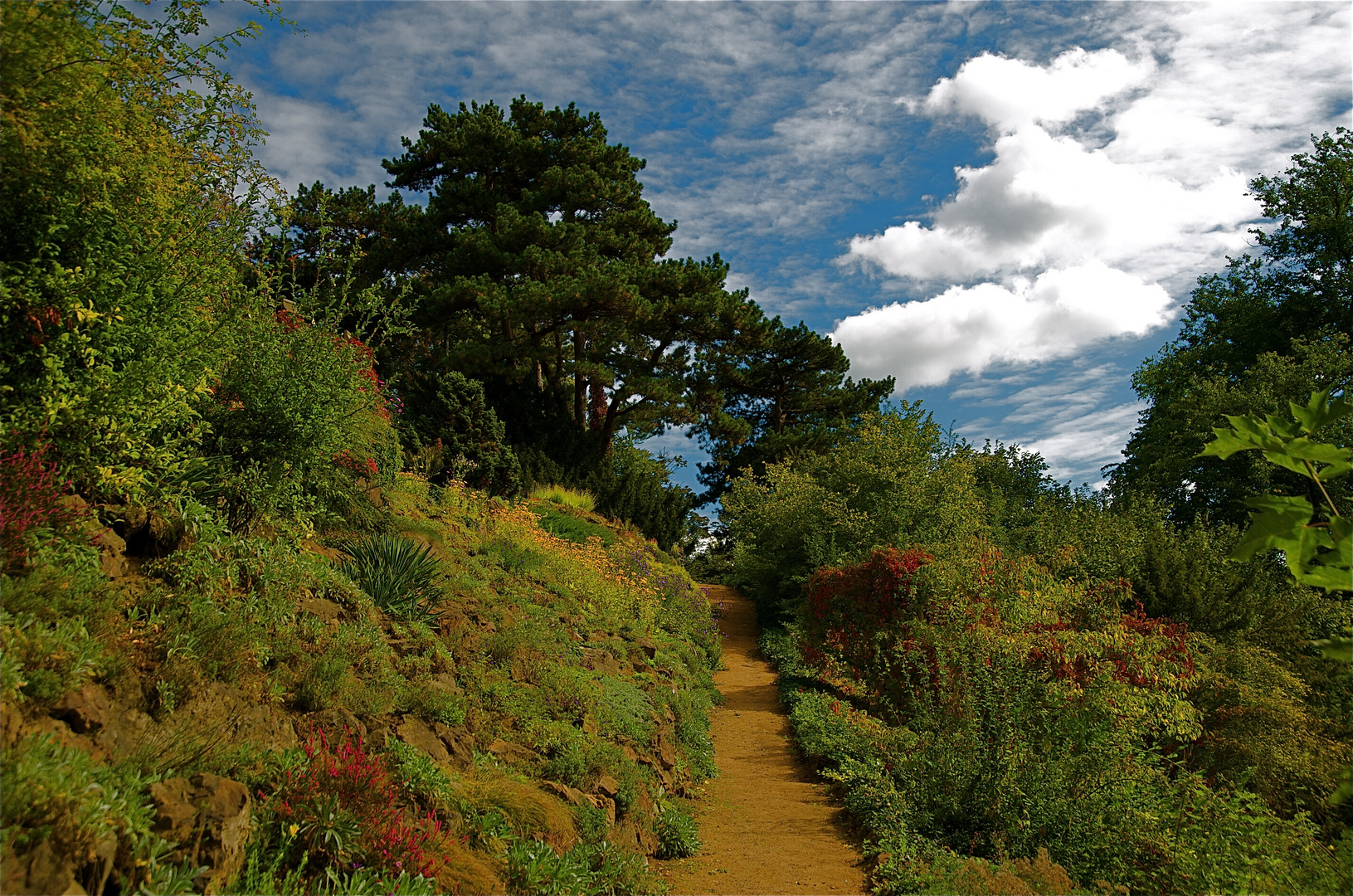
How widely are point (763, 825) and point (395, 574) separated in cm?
405

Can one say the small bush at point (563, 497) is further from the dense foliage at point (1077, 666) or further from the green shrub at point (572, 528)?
the dense foliage at point (1077, 666)

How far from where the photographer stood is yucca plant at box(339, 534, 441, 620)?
5977 millimetres

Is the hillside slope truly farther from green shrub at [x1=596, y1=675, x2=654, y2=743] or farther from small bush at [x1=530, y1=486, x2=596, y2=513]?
small bush at [x1=530, y1=486, x2=596, y2=513]

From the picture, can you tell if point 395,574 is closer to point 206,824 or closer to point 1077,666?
point 206,824

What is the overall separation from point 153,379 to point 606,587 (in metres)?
7.46

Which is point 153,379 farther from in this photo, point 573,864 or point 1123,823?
point 1123,823

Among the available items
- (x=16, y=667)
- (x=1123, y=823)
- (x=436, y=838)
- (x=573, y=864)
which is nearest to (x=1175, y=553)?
(x=1123, y=823)

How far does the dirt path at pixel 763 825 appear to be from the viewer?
5570mm

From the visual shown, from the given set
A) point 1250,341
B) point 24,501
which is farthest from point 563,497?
point 1250,341

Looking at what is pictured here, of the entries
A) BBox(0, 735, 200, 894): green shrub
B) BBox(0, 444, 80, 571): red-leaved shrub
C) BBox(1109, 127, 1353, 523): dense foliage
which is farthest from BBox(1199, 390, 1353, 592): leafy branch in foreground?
BBox(1109, 127, 1353, 523): dense foliage

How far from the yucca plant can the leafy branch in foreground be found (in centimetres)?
569

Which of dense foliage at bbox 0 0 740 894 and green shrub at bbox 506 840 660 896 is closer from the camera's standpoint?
dense foliage at bbox 0 0 740 894

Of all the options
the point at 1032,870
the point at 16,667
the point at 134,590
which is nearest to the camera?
the point at 16,667

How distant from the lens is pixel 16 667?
9.31 feet
